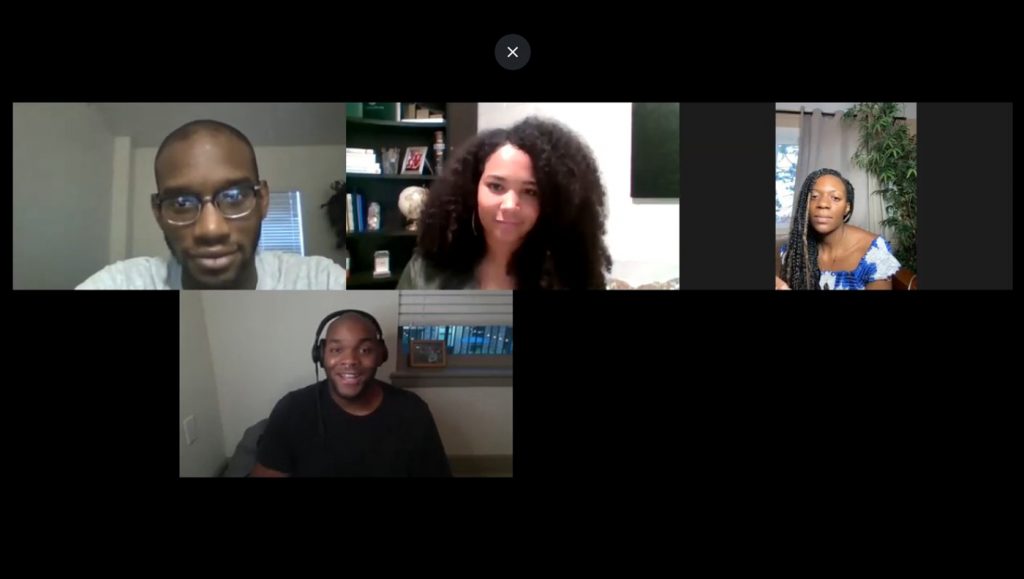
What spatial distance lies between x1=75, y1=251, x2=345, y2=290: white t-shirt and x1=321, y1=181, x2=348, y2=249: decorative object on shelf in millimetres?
99

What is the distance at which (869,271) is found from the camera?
162 cm

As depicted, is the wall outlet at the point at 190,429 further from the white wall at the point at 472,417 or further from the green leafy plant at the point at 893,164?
the green leafy plant at the point at 893,164

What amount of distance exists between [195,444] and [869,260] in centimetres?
212

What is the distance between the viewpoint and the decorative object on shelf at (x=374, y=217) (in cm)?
157

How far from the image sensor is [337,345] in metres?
1.78

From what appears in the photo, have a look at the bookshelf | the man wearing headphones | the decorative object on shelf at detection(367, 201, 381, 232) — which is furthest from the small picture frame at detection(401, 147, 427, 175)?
the man wearing headphones

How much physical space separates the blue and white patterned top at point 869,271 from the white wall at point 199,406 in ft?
5.89

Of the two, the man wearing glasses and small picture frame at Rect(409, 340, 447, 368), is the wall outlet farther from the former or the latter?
small picture frame at Rect(409, 340, 447, 368)

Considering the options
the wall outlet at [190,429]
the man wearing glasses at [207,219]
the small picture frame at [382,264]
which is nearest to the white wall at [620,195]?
the small picture frame at [382,264]

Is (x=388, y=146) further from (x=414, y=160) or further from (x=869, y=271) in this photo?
(x=869, y=271)

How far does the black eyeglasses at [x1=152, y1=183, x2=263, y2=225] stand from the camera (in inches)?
62.4

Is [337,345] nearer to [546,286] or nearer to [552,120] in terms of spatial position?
[546,286]
